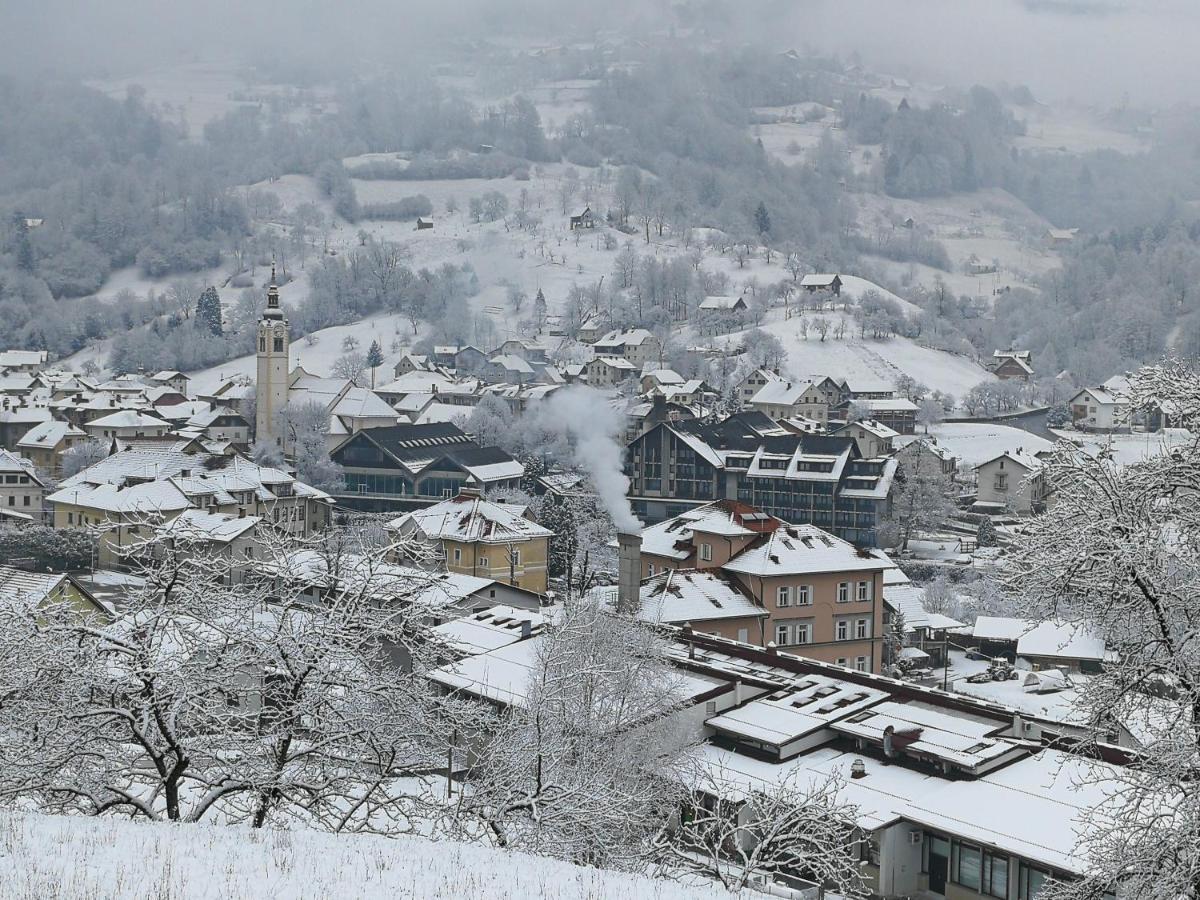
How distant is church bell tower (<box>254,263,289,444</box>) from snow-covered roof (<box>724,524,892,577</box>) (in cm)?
3838

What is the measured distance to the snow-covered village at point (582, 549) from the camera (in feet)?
23.7

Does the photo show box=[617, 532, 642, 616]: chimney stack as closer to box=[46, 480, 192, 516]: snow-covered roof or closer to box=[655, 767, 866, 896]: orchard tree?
box=[655, 767, 866, 896]: orchard tree

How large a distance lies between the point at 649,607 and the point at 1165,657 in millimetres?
16388

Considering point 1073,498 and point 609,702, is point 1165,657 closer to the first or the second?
point 1073,498

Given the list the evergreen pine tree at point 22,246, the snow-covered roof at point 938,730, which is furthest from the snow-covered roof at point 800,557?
the evergreen pine tree at point 22,246

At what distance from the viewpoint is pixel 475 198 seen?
5463 inches

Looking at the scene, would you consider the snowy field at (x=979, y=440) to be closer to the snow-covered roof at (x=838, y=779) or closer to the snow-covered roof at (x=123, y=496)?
the snow-covered roof at (x=123, y=496)

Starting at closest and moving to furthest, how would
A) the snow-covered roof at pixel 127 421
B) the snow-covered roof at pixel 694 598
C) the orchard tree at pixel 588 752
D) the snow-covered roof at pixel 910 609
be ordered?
the orchard tree at pixel 588 752 → the snow-covered roof at pixel 694 598 → the snow-covered roof at pixel 910 609 → the snow-covered roof at pixel 127 421

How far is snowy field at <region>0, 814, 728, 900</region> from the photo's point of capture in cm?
615

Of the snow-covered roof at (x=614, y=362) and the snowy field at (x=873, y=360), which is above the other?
the snow-covered roof at (x=614, y=362)

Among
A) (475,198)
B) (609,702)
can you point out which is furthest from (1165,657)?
(475,198)

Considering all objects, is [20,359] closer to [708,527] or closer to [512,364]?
[512,364]

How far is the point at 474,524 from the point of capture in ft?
105

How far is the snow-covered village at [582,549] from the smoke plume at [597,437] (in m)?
0.28
